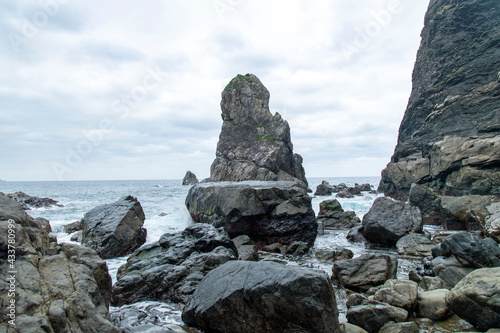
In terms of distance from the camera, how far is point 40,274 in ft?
13.8

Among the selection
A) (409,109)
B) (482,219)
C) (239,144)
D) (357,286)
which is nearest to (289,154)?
(239,144)

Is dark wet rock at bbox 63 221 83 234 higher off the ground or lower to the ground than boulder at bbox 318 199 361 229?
lower

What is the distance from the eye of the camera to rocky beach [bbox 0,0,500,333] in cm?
446

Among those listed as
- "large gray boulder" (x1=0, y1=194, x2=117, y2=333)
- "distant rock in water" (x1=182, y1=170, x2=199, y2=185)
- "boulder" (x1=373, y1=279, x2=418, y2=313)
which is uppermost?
"distant rock in water" (x1=182, y1=170, x2=199, y2=185)

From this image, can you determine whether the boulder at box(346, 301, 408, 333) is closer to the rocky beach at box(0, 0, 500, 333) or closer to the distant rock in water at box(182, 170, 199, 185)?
the rocky beach at box(0, 0, 500, 333)

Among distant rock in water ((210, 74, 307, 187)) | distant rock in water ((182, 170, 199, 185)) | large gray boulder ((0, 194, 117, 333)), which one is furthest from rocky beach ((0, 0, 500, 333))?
distant rock in water ((182, 170, 199, 185))

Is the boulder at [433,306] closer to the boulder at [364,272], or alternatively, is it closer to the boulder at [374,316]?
the boulder at [374,316]

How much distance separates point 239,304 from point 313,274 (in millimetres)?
1431

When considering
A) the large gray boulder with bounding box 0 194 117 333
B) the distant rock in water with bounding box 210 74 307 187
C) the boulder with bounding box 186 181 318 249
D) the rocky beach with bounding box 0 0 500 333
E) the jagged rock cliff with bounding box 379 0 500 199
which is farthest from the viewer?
the distant rock in water with bounding box 210 74 307 187

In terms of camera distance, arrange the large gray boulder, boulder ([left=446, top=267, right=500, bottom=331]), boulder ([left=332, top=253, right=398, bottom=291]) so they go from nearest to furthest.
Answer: the large gray boulder
boulder ([left=446, top=267, right=500, bottom=331])
boulder ([left=332, top=253, right=398, bottom=291])

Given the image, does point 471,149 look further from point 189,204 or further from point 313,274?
point 313,274

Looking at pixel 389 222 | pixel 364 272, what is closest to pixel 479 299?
pixel 364 272

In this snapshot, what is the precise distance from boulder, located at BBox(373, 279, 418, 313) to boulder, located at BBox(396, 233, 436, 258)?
559 cm

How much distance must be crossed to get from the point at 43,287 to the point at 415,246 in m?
12.6
